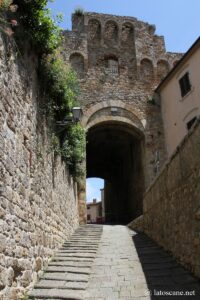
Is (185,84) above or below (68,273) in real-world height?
above

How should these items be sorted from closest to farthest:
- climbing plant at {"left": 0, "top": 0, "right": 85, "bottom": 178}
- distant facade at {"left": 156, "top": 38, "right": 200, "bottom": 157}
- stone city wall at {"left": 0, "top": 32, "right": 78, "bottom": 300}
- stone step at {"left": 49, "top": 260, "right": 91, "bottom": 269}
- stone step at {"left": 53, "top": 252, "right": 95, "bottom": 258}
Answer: stone city wall at {"left": 0, "top": 32, "right": 78, "bottom": 300} → climbing plant at {"left": 0, "top": 0, "right": 85, "bottom": 178} → stone step at {"left": 49, "top": 260, "right": 91, "bottom": 269} → stone step at {"left": 53, "top": 252, "right": 95, "bottom": 258} → distant facade at {"left": 156, "top": 38, "right": 200, "bottom": 157}

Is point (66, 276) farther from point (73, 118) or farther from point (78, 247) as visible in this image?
point (73, 118)

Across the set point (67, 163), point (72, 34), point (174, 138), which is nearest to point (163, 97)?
point (174, 138)

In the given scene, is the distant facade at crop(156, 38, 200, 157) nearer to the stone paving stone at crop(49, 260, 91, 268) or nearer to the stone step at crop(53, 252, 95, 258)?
the stone step at crop(53, 252, 95, 258)

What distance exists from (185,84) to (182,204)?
32.2 feet

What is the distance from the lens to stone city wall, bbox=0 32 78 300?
4.12 metres

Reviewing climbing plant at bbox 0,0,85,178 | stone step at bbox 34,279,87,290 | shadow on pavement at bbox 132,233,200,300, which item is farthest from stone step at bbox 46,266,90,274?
climbing plant at bbox 0,0,85,178

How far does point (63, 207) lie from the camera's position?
365 inches

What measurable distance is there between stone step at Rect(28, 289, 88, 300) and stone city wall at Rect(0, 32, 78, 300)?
162mm

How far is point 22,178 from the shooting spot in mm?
4934

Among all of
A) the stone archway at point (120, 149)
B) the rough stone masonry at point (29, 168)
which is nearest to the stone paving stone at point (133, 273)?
the rough stone masonry at point (29, 168)

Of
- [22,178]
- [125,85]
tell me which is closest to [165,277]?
[22,178]

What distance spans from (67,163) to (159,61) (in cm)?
1067

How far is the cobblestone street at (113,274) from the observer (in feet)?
16.2
